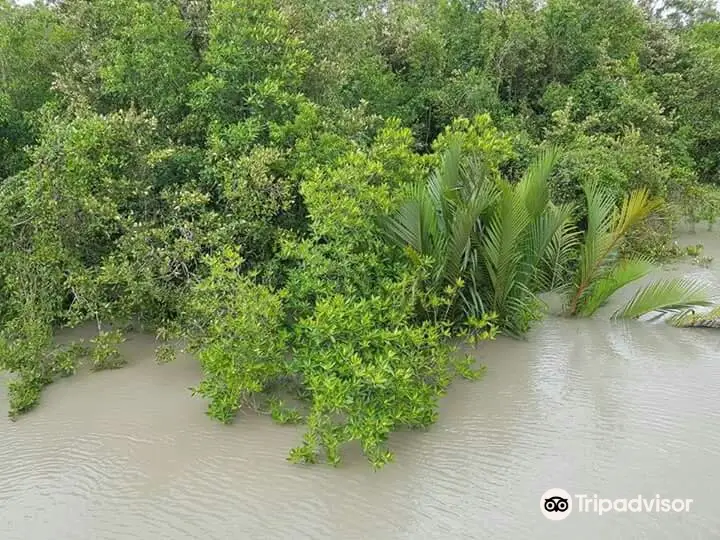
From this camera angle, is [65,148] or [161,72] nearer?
[65,148]

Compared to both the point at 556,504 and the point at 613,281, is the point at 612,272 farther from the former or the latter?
the point at 556,504

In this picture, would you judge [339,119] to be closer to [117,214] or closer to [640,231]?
[117,214]

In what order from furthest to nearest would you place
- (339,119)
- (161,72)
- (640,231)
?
(640,231) < (339,119) < (161,72)

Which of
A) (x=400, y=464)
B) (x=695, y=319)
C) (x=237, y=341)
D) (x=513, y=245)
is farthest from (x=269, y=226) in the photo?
(x=695, y=319)

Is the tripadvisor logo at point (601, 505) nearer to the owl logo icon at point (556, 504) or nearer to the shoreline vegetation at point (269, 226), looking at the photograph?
the owl logo icon at point (556, 504)

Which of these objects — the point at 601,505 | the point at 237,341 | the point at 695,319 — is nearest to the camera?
the point at 601,505

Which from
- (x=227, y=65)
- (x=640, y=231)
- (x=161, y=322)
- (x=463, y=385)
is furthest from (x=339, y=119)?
(x=640, y=231)
